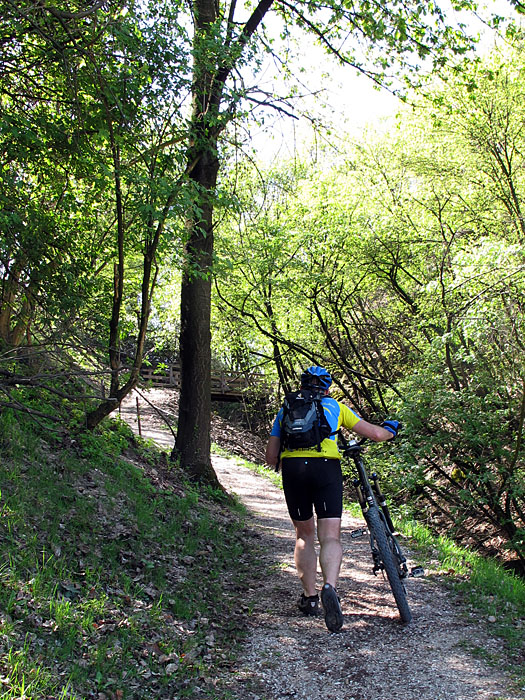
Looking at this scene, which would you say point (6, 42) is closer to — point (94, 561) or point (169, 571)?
point (94, 561)

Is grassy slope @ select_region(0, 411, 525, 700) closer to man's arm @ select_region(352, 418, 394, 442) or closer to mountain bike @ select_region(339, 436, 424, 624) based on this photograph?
mountain bike @ select_region(339, 436, 424, 624)

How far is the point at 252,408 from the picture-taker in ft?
86.6

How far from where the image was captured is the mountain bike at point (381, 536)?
179 inches

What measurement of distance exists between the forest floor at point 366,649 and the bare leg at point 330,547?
486 millimetres

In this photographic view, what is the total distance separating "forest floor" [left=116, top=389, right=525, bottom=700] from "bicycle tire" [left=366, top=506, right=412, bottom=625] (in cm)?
13

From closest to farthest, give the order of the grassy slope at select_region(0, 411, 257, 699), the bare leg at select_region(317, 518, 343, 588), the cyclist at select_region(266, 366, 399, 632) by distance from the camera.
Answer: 1. the grassy slope at select_region(0, 411, 257, 699)
2. the bare leg at select_region(317, 518, 343, 588)
3. the cyclist at select_region(266, 366, 399, 632)

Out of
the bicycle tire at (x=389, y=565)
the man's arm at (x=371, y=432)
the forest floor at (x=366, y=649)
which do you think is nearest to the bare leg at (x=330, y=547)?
the bicycle tire at (x=389, y=565)

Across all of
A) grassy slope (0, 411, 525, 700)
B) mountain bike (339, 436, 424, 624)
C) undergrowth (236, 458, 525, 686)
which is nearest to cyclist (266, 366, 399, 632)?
mountain bike (339, 436, 424, 624)

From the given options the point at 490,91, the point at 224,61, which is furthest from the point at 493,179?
the point at 224,61

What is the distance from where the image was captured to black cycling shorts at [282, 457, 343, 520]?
457cm

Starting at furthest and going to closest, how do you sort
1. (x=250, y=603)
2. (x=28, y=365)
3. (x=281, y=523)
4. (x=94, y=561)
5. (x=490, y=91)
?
1. (x=490, y=91)
2. (x=281, y=523)
3. (x=28, y=365)
4. (x=250, y=603)
5. (x=94, y=561)

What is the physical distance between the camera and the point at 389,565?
4543 millimetres

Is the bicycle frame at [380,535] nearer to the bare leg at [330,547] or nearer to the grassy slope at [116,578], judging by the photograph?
the bare leg at [330,547]

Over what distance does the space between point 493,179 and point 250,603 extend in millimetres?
10285
